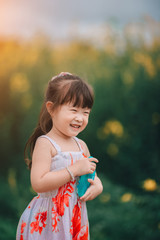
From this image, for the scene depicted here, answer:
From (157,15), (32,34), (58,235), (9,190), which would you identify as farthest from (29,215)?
(157,15)

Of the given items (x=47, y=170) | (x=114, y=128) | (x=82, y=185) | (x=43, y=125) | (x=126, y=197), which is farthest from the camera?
(x=114, y=128)

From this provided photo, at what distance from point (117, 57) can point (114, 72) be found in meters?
0.25

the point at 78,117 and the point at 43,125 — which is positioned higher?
the point at 78,117

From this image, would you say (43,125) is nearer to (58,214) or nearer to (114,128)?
(58,214)

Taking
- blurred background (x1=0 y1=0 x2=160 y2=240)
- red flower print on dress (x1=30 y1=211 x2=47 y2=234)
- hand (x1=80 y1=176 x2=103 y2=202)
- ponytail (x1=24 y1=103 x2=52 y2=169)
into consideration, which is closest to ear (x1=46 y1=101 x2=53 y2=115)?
ponytail (x1=24 y1=103 x2=52 y2=169)

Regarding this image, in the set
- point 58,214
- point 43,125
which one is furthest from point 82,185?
point 43,125

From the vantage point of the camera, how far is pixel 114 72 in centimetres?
397

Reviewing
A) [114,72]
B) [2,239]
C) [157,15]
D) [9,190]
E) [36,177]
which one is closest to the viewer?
[36,177]

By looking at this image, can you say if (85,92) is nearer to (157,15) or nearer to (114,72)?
(114,72)

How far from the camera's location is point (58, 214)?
5.79 feet

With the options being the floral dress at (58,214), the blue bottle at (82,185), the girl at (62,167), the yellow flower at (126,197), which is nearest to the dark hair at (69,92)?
the girl at (62,167)

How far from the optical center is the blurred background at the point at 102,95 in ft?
10.9

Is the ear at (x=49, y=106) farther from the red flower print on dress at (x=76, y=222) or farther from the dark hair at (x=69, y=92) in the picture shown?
the red flower print on dress at (x=76, y=222)

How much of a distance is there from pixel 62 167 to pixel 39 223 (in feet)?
1.09
